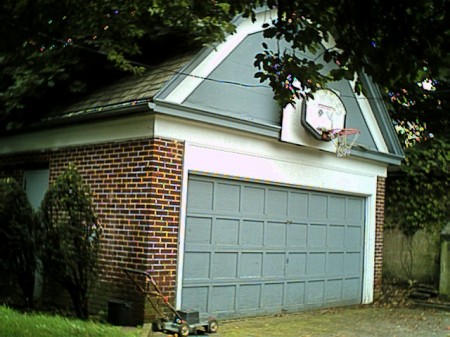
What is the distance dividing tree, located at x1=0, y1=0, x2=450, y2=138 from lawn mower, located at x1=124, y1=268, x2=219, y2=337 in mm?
3236

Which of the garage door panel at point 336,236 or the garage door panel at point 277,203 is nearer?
the garage door panel at point 277,203

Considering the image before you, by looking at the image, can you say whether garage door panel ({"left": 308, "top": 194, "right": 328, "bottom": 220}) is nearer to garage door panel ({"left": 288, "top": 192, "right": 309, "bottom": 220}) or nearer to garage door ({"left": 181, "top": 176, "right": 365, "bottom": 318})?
garage door ({"left": 181, "top": 176, "right": 365, "bottom": 318})

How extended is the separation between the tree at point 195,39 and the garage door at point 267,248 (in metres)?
2.29

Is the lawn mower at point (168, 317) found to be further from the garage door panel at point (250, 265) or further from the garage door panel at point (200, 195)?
the garage door panel at point (250, 265)

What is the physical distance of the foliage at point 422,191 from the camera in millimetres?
14883

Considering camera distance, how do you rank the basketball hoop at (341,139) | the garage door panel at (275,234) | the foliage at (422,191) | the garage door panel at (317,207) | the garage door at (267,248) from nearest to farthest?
the garage door at (267,248) < the garage door panel at (275,234) < the basketball hoop at (341,139) < the garage door panel at (317,207) < the foliage at (422,191)

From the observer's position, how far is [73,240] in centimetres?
920

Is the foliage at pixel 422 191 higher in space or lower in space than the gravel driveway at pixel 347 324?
higher

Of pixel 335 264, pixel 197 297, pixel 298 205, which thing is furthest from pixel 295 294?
pixel 197 297

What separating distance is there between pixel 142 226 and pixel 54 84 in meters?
3.34

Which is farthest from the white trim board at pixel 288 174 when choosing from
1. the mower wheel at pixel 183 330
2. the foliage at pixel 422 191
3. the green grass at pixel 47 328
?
the green grass at pixel 47 328

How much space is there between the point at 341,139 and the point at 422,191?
4.11 metres

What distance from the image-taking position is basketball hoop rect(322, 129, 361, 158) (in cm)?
1185

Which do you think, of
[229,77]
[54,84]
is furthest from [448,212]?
[54,84]
